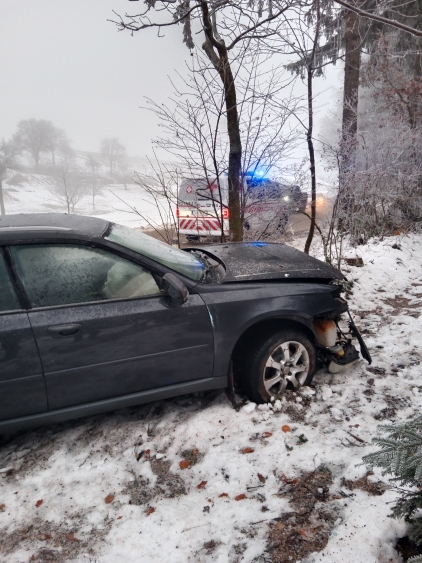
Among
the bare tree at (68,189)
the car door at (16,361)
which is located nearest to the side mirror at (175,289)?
the car door at (16,361)

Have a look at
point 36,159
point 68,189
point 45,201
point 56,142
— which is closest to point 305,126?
point 68,189

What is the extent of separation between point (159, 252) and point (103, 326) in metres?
0.81

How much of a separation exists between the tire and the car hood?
50 cm

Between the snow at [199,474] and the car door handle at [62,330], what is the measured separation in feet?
3.02

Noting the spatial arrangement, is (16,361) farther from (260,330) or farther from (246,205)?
(246,205)

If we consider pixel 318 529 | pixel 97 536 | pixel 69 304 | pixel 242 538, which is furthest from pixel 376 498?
pixel 69 304

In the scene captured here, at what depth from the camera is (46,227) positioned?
2.59 m

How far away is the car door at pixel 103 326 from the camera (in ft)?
7.93

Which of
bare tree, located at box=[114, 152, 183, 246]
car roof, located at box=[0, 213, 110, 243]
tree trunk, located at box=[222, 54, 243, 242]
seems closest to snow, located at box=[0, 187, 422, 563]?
car roof, located at box=[0, 213, 110, 243]

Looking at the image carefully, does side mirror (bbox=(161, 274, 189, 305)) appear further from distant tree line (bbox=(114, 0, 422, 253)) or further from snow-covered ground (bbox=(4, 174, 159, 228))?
snow-covered ground (bbox=(4, 174, 159, 228))

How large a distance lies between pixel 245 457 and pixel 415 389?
1.63 metres

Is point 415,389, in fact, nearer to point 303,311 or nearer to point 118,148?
point 303,311

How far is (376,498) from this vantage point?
201cm

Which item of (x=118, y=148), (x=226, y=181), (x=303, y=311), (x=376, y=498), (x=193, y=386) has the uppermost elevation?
(x=118, y=148)
